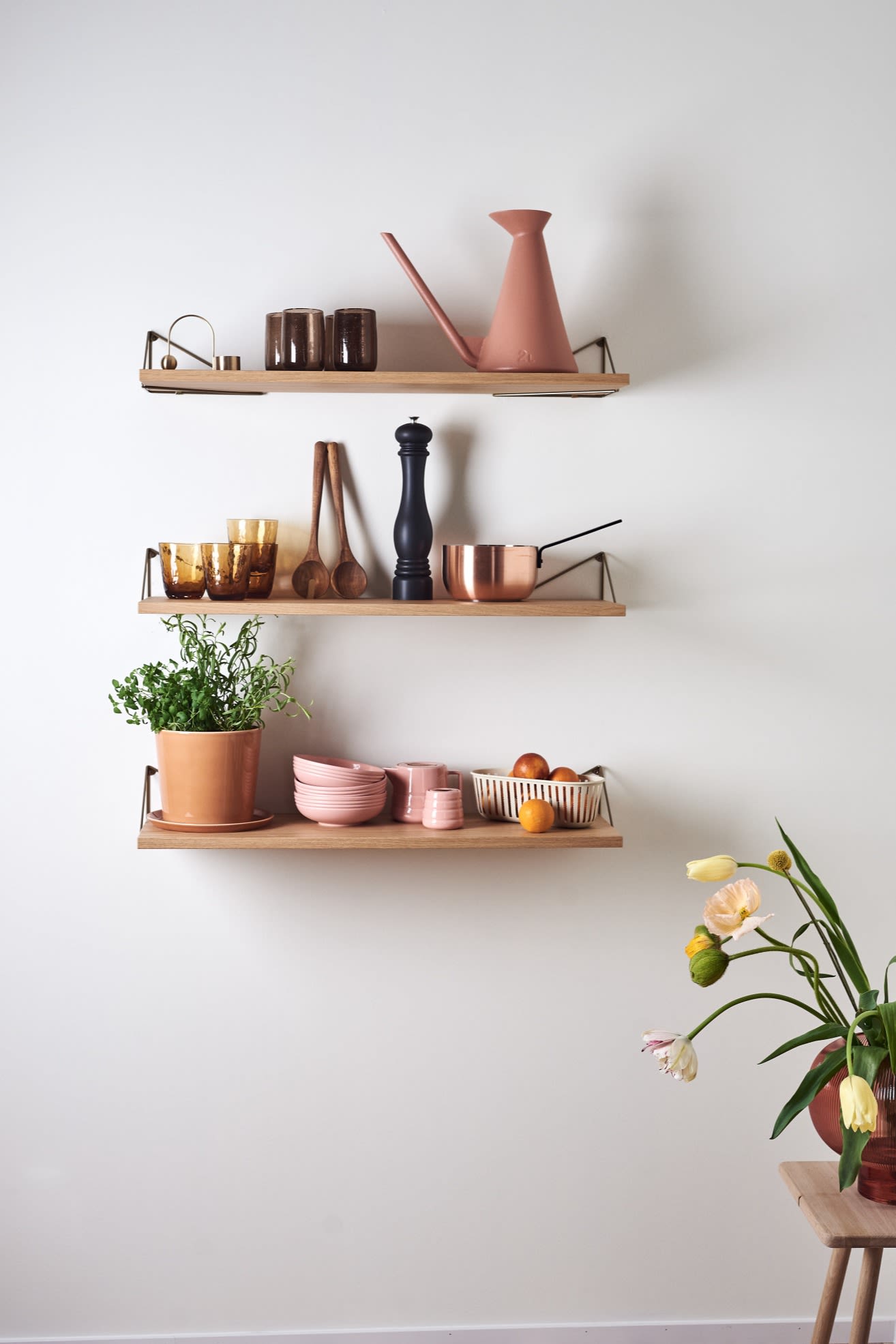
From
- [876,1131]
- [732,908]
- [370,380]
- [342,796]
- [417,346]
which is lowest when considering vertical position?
[876,1131]

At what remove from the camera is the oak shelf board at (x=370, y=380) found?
1.75 meters

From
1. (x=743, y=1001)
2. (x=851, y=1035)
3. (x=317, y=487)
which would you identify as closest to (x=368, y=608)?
(x=317, y=487)

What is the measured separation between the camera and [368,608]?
1.78 meters

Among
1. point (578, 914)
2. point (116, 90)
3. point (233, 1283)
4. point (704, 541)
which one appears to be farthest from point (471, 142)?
point (233, 1283)

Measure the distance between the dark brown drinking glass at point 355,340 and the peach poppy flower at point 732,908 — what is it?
97cm

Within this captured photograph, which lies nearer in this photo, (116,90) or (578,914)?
Result: (116,90)

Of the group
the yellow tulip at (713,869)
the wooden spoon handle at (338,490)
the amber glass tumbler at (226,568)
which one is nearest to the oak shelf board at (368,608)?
the amber glass tumbler at (226,568)

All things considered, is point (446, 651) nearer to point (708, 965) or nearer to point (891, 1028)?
point (708, 965)

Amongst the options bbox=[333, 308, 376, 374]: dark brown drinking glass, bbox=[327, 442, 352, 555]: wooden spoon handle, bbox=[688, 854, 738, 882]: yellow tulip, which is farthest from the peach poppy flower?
bbox=[333, 308, 376, 374]: dark brown drinking glass

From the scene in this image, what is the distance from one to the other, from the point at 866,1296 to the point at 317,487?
142 cm

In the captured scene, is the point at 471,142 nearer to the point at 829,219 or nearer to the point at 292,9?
the point at 292,9

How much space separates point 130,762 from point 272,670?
301 mm

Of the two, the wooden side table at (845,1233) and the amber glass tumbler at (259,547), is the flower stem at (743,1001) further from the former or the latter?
the amber glass tumbler at (259,547)

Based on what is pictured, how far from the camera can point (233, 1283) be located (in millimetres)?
2020
